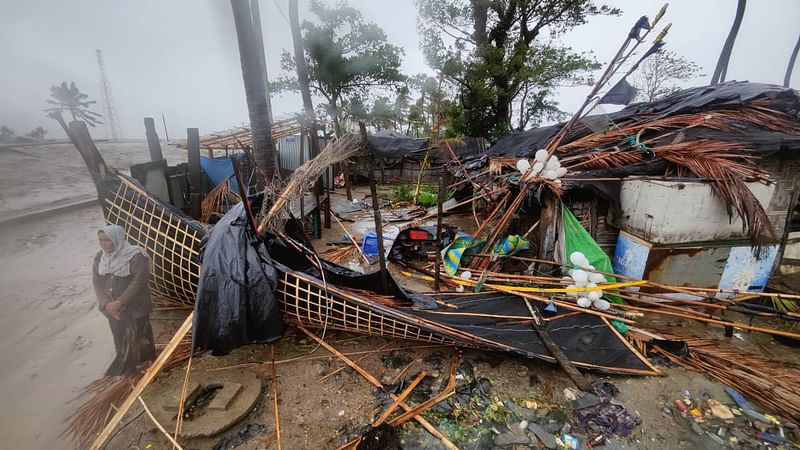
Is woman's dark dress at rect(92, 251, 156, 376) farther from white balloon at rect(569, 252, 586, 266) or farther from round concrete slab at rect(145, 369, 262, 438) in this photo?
white balloon at rect(569, 252, 586, 266)

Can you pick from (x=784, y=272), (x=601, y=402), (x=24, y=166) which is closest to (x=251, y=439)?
(x=601, y=402)

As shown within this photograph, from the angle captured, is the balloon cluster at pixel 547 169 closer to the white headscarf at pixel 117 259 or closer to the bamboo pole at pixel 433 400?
the bamboo pole at pixel 433 400

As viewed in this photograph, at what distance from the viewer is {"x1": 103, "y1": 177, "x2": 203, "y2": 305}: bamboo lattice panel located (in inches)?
144

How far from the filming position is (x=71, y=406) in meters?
2.94

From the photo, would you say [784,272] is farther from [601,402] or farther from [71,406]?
[71,406]

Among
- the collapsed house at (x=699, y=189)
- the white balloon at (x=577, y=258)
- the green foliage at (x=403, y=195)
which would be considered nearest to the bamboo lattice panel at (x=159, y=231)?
the white balloon at (x=577, y=258)

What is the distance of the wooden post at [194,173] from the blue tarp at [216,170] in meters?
1.41

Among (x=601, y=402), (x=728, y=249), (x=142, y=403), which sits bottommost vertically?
(x=601, y=402)

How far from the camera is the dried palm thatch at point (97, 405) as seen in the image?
2668 millimetres

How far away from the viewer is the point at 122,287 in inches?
113

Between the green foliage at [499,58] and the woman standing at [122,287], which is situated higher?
the green foliage at [499,58]

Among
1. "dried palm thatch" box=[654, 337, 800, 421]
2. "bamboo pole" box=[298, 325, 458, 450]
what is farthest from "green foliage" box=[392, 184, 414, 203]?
"dried palm thatch" box=[654, 337, 800, 421]

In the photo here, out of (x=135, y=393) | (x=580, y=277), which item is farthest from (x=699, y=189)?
(x=135, y=393)

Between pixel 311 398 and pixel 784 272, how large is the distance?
748cm
